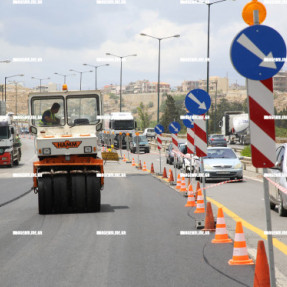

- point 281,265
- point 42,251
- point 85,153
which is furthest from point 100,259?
point 85,153

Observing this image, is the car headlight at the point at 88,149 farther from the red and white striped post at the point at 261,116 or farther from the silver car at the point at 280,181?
the red and white striped post at the point at 261,116

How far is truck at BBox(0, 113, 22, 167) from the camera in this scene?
134ft

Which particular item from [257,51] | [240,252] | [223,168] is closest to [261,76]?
[257,51]

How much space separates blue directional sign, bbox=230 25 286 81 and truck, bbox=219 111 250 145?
231 ft

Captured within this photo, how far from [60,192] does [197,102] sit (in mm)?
4085

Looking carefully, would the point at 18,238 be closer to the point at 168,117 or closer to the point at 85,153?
the point at 85,153

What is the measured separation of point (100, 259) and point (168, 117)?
375 feet

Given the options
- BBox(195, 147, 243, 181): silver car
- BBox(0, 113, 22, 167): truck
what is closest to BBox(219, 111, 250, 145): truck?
BBox(0, 113, 22, 167): truck

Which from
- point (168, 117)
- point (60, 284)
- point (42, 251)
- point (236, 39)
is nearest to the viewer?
point (236, 39)

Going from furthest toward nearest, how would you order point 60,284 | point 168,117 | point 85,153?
point 168,117
point 85,153
point 60,284

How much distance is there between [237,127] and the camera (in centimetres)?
7925

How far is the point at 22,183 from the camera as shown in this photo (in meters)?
29.9

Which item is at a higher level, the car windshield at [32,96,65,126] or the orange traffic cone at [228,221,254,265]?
the car windshield at [32,96,65,126]

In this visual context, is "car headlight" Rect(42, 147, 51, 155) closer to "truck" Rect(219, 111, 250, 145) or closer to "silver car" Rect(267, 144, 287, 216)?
"silver car" Rect(267, 144, 287, 216)
